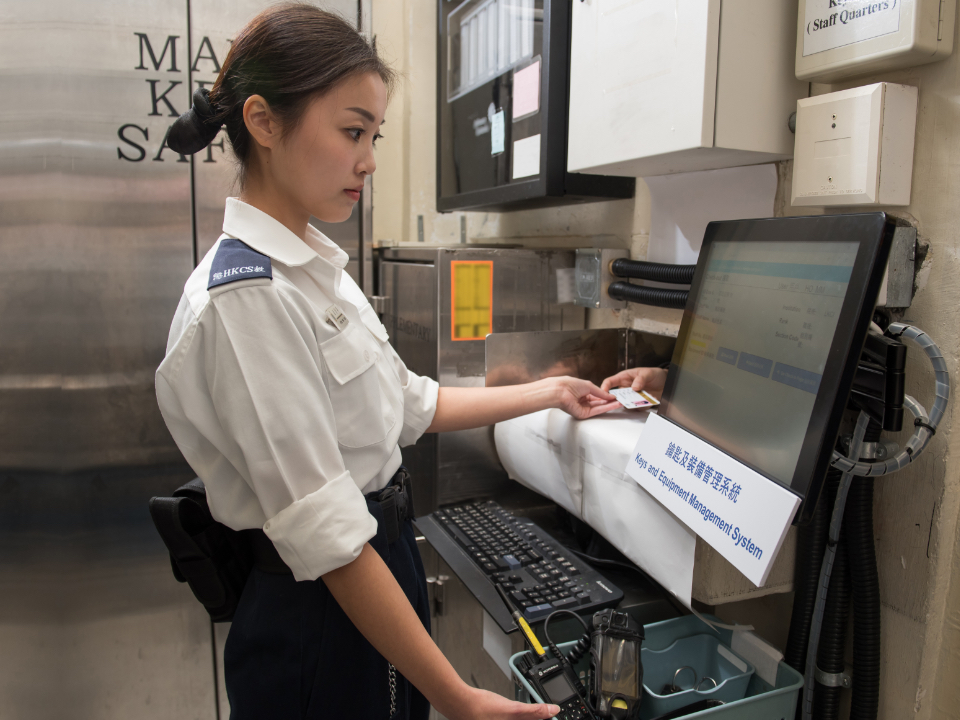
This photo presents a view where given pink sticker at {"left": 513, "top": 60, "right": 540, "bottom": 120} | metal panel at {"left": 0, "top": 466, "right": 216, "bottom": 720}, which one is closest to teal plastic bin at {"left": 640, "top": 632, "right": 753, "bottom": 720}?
pink sticker at {"left": 513, "top": 60, "right": 540, "bottom": 120}

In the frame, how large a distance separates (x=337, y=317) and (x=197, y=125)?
33 cm

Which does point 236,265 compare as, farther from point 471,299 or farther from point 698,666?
point 698,666

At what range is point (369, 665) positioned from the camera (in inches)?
36.9

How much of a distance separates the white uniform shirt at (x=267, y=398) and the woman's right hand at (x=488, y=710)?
23 cm

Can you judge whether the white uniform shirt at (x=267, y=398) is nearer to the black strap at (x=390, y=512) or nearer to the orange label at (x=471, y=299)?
the black strap at (x=390, y=512)

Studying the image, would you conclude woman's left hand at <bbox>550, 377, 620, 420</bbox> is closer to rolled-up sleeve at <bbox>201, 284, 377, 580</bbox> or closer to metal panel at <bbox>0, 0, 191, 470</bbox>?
rolled-up sleeve at <bbox>201, 284, 377, 580</bbox>

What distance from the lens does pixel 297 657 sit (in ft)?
2.97

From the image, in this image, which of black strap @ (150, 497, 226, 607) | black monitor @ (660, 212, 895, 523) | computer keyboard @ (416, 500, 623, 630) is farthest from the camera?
computer keyboard @ (416, 500, 623, 630)

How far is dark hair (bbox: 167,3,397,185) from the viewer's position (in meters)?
0.82

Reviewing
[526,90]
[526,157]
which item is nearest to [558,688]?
[526,157]

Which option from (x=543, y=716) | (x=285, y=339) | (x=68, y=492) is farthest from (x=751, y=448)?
(x=68, y=492)

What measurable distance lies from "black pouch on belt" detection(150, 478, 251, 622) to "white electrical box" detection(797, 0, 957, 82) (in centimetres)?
103

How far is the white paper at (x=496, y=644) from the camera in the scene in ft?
3.61

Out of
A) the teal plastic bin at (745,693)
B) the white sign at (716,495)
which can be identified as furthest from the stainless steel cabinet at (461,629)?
the white sign at (716,495)
